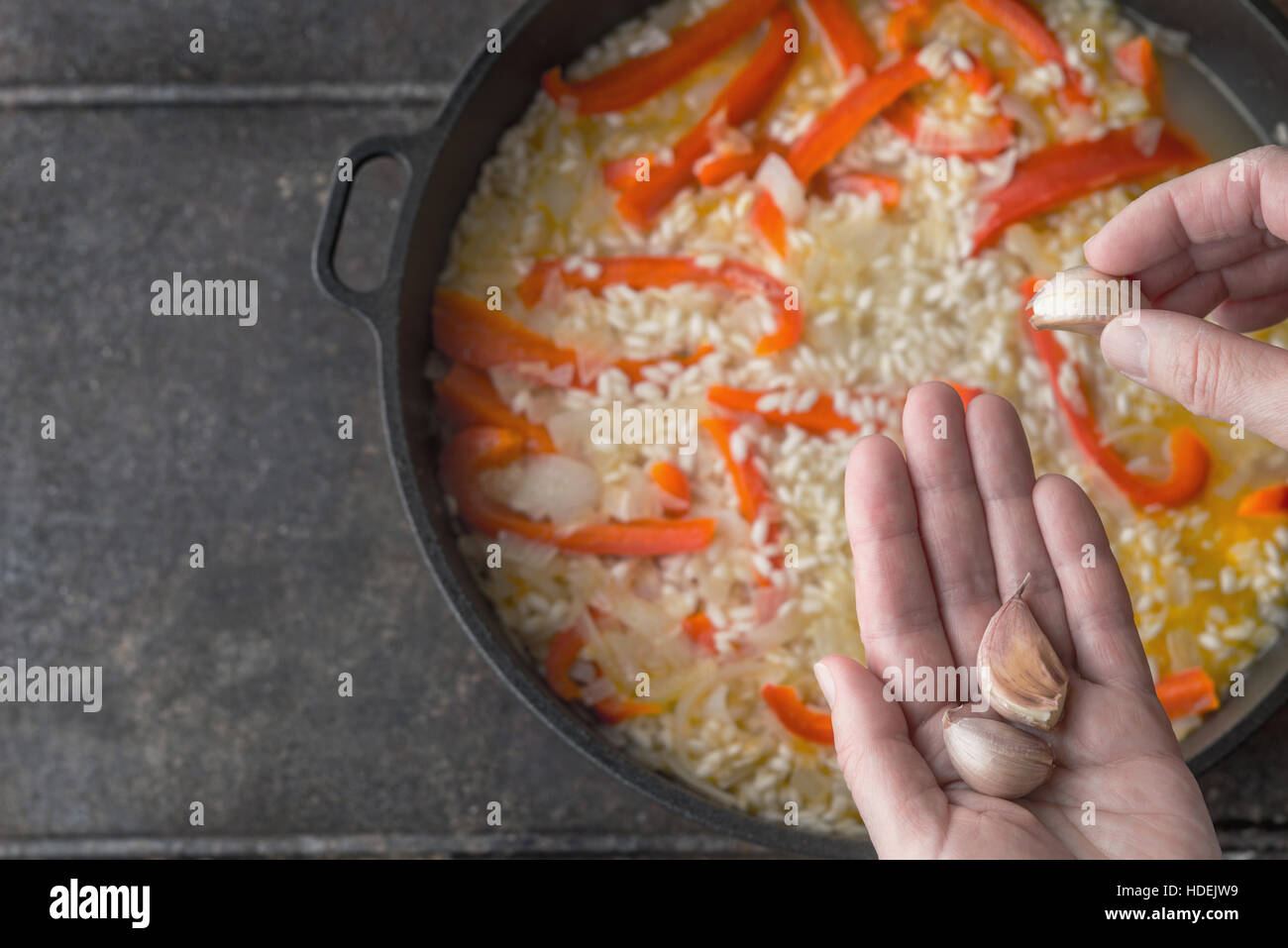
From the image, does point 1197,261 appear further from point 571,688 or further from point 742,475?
point 571,688

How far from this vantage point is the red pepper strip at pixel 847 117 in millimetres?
1518

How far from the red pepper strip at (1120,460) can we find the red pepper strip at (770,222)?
0.39 m

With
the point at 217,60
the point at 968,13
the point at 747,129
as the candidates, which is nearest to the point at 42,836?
the point at 217,60

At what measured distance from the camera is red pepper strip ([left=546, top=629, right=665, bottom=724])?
144 cm

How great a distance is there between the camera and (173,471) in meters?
1.64

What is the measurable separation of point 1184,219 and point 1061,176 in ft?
0.94

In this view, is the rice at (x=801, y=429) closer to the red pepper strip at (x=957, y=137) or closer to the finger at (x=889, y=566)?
the red pepper strip at (x=957, y=137)

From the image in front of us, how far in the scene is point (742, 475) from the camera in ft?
4.76

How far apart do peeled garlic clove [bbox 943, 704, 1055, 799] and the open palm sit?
0.02 meters

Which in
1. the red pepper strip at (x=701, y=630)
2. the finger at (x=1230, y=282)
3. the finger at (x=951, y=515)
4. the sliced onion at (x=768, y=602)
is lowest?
the red pepper strip at (x=701, y=630)

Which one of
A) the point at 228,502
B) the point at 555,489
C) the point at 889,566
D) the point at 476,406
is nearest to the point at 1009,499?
the point at 889,566

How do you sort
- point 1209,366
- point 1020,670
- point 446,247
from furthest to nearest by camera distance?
point 446,247 → point 1020,670 → point 1209,366

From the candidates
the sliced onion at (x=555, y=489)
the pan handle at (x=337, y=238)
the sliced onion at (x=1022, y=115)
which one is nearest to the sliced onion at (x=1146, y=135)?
the sliced onion at (x=1022, y=115)
